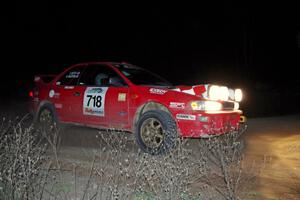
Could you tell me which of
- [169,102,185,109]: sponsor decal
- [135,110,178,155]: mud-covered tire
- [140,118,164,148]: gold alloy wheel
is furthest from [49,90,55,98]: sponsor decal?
[169,102,185,109]: sponsor decal

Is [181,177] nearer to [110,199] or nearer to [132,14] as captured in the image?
[110,199]

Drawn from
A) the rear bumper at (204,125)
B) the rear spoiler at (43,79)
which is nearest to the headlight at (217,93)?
the rear bumper at (204,125)

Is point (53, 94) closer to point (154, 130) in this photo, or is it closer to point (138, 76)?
point (138, 76)

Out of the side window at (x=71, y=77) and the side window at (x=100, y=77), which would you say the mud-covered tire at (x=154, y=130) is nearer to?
the side window at (x=100, y=77)

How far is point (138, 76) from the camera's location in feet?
27.1

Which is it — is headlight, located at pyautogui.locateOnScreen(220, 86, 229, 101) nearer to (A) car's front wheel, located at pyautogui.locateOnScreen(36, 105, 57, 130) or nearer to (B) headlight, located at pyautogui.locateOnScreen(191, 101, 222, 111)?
(B) headlight, located at pyautogui.locateOnScreen(191, 101, 222, 111)

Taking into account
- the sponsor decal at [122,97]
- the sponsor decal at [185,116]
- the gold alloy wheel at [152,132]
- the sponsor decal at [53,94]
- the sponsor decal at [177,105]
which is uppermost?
the sponsor decal at [53,94]

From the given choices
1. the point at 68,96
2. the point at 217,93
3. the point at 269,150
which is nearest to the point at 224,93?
the point at 217,93

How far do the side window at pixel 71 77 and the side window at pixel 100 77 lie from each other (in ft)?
0.48

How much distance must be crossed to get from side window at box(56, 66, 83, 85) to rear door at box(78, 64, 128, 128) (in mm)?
148

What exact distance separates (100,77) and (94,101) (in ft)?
1.71

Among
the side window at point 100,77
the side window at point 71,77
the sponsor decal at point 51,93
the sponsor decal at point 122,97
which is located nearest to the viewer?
the sponsor decal at point 122,97

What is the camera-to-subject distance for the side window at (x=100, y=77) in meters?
8.01

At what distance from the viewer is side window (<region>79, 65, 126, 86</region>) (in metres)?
8.01
